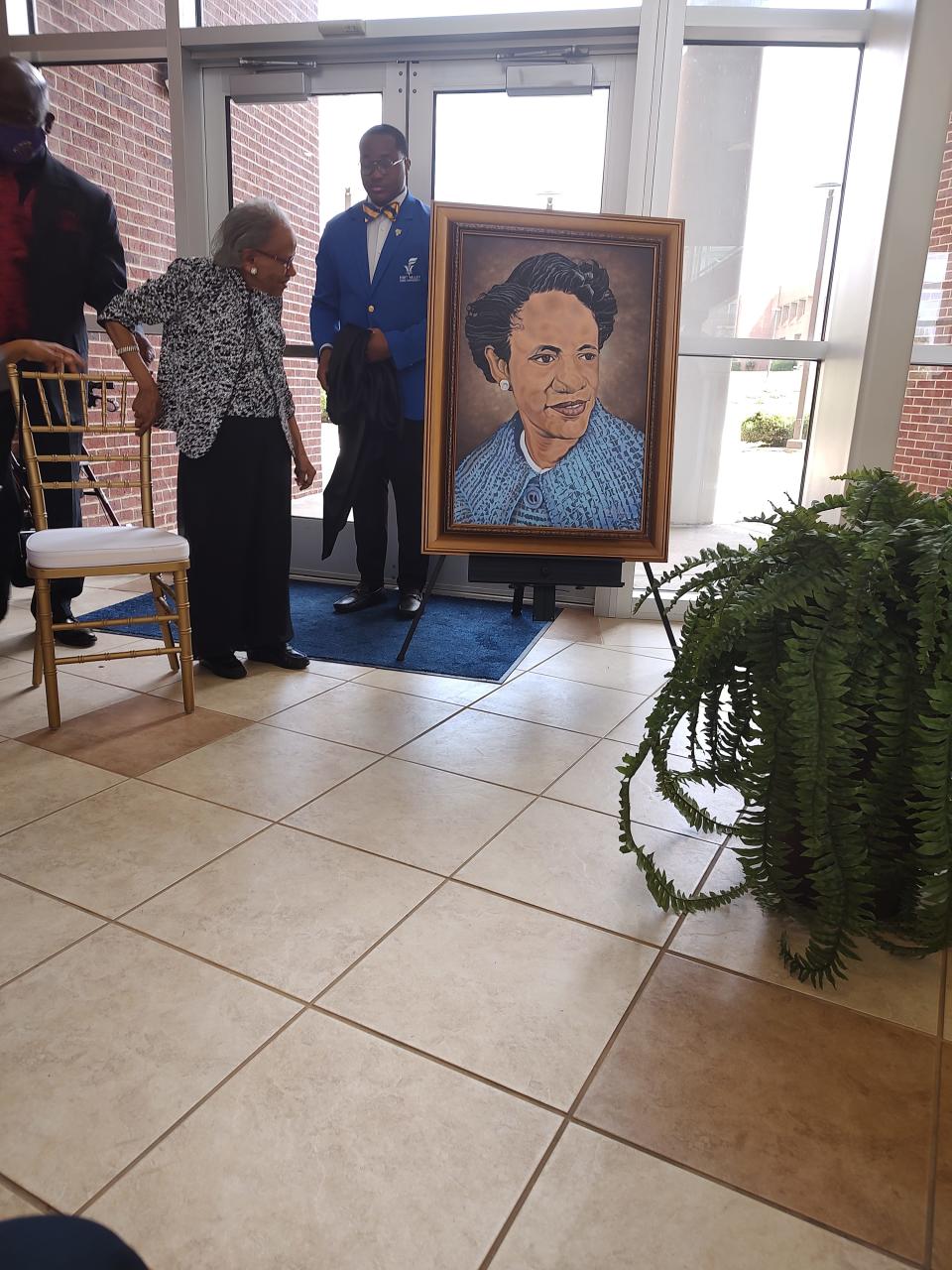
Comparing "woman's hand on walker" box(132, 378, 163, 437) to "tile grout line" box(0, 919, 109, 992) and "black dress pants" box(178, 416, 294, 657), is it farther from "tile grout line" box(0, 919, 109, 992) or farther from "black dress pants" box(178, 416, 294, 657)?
"tile grout line" box(0, 919, 109, 992)

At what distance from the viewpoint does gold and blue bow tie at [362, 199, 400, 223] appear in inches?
129

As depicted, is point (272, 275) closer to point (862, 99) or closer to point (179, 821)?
point (179, 821)

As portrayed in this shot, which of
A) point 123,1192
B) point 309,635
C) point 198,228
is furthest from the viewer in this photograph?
point 198,228

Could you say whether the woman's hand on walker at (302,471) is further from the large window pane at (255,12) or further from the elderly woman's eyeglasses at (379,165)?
the large window pane at (255,12)

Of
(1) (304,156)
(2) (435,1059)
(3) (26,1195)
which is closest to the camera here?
(3) (26,1195)

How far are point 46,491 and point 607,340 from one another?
6.51 ft

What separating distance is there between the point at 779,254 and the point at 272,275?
2113 mm

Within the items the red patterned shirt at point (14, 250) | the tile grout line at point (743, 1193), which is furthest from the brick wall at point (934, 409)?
the red patterned shirt at point (14, 250)

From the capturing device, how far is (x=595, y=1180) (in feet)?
3.44

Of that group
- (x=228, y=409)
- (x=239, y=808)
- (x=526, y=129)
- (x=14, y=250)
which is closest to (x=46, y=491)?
(x=14, y=250)

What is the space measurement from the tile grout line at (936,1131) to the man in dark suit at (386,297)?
241 cm

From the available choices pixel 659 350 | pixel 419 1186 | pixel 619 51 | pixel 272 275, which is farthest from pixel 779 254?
pixel 419 1186

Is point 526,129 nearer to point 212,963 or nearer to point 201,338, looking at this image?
point 201,338

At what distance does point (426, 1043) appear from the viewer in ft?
4.11
